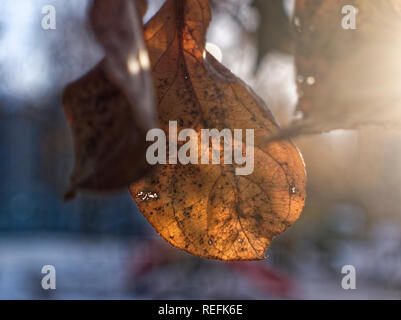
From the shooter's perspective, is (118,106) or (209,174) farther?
(209,174)

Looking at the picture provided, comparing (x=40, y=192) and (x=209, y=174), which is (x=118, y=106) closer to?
(x=209, y=174)

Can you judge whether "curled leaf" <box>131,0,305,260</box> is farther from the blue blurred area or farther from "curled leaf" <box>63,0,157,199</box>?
the blue blurred area

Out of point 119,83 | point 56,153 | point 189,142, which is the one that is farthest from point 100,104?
point 56,153

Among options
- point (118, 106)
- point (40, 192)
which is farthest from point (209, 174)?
point (40, 192)

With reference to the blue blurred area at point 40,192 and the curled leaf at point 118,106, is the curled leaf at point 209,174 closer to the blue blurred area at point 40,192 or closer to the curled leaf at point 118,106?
the curled leaf at point 118,106

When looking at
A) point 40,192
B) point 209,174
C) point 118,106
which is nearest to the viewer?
point 118,106

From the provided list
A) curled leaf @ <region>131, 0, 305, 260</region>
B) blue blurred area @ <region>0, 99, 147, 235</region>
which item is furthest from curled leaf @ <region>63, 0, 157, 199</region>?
blue blurred area @ <region>0, 99, 147, 235</region>

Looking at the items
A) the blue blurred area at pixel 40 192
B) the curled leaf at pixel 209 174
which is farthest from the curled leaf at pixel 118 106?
the blue blurred area at pixel 40 192

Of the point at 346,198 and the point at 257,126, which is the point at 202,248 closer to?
the point at 257,126
